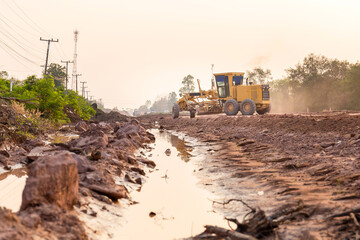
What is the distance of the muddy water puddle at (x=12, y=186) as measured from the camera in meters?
5.70

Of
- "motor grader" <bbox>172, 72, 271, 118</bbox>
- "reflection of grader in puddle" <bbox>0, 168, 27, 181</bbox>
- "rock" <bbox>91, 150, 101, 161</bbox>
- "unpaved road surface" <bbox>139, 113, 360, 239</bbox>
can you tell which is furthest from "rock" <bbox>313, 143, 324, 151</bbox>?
"motor grader" <bbox>172, 72, 271, 118</bbox>

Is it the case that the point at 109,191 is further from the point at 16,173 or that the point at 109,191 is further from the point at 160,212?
the point at 16,173

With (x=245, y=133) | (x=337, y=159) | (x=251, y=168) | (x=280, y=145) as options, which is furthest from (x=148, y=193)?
(x=245, y=133)

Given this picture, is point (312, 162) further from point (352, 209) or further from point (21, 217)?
point (21, 217)

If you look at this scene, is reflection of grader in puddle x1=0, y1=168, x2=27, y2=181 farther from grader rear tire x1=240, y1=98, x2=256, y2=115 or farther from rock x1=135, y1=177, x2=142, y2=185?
grader rear tire x1=240, y1=98, x2=256, y2=115

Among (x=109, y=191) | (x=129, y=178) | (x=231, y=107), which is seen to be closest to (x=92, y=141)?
(x=129, y=178)

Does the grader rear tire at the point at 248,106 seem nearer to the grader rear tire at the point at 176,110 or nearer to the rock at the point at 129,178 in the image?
the grader rear tire at the point at 176,110

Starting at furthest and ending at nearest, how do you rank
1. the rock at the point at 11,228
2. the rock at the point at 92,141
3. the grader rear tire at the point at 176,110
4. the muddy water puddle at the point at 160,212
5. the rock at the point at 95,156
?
the grader rear tire at the point at 176,110 → the rock at the point at 92,141 → the rock at the point at 95,156 → the muddy water puddle at the point at 160,212 → the rock at the point at 11,228

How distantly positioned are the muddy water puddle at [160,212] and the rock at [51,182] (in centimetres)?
60

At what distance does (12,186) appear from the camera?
691cm

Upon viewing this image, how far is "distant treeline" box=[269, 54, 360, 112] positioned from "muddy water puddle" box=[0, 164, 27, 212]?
4474 cm

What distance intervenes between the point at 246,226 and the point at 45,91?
19050mm

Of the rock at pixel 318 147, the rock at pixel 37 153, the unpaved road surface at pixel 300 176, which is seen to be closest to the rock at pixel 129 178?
the unpaved road surface at pixel 300 176

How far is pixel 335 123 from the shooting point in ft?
43.3
